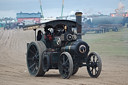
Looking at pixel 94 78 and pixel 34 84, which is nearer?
pixel 34 84

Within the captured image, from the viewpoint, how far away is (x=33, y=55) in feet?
49.0

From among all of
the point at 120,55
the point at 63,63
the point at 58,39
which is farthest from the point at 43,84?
the point at 120,55

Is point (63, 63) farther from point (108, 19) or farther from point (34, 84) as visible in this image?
point (108, 19)

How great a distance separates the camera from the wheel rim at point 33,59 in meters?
14.5

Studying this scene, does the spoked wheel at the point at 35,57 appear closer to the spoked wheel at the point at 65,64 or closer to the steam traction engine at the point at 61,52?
the steam traction engine at the point at 61,52

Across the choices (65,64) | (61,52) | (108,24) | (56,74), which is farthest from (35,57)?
(108,24)

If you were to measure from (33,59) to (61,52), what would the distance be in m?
1.42

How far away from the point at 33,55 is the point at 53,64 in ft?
4.75

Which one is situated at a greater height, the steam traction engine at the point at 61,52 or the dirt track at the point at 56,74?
the steam traction engine at the point at 61,52

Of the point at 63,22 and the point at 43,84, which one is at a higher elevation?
the point at 63,22

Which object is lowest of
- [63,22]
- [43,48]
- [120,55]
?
[120,55]

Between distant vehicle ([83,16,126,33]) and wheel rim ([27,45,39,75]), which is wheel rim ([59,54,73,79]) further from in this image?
distant vehicle ([83,16,126,33])

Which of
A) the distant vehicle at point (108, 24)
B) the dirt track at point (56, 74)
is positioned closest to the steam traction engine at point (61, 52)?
the dirt track at point (56, 74)

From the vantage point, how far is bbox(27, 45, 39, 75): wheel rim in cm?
1451
